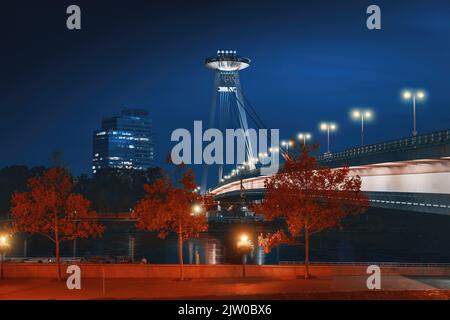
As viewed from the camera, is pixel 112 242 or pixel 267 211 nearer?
pixel 267 211

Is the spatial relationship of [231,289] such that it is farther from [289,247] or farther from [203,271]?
[289,247]

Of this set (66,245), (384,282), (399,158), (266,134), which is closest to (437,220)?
(266,134)

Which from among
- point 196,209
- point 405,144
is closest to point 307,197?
point 405,144

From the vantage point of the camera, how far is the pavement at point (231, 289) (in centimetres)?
2191

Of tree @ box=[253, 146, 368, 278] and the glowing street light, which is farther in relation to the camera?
the glowing street light

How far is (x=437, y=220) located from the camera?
325ft

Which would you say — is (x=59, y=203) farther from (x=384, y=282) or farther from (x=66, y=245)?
(x=66, y=245)

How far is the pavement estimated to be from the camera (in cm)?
2191

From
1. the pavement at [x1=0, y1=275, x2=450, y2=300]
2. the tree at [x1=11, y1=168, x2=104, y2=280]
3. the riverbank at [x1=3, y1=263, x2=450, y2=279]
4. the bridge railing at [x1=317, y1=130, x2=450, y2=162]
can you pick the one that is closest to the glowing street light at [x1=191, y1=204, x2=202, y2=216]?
the riverbank at [x1=3, y1=263, x2=450, y2=279]

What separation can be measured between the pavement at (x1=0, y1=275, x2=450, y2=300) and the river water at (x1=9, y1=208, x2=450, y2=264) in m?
25.1

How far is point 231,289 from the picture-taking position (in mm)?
25516

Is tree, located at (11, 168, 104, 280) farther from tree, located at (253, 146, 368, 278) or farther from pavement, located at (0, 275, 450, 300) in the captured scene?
tree, located at (253, 146, 368, 278)

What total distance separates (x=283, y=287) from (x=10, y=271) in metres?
14.6

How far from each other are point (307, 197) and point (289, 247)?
4397cm
